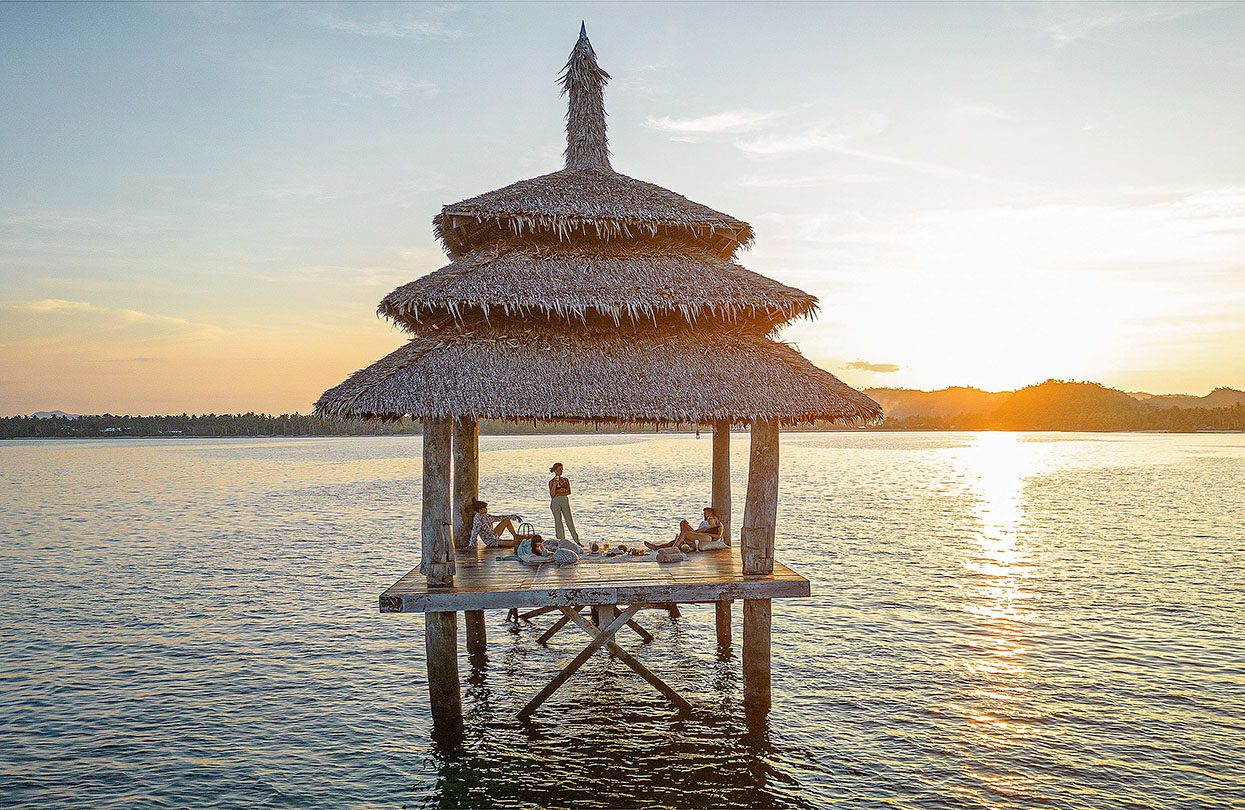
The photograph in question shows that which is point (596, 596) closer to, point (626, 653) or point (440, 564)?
point (626, 653)

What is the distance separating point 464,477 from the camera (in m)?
17.8

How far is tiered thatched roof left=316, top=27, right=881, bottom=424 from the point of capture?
1314 centimetres

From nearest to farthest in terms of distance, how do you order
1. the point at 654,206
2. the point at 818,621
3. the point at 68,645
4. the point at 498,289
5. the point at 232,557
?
the point at 498,289, the point at 654,206, the point at 68,645, the point at 818,621, the point at 232,557

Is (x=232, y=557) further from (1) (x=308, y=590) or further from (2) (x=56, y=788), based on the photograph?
(2) (x=56, y=788)

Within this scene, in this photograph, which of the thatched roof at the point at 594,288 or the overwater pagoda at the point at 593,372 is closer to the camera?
the overwater pagoda at the point at 593,372

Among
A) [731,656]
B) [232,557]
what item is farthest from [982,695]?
[232,557]

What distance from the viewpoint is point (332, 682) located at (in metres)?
16.4

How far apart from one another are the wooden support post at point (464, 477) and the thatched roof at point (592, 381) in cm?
376

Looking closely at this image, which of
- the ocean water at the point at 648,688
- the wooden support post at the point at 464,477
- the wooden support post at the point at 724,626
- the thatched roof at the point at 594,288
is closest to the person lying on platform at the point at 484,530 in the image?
the wooden support post at the point at 464,477

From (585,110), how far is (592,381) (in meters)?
7.67

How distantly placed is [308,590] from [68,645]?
665 cm

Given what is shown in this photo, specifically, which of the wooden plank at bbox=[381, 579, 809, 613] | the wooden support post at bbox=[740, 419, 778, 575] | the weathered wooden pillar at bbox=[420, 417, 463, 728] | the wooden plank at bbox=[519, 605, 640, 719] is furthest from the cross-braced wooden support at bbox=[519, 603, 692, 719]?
the wooden support post at bbox=[740, 419, 778, 575]

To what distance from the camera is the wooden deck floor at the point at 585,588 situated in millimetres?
12039

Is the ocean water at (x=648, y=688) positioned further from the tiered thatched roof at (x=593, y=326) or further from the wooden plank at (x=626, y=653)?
the tiered thatched roof at (x=593, y=326)
